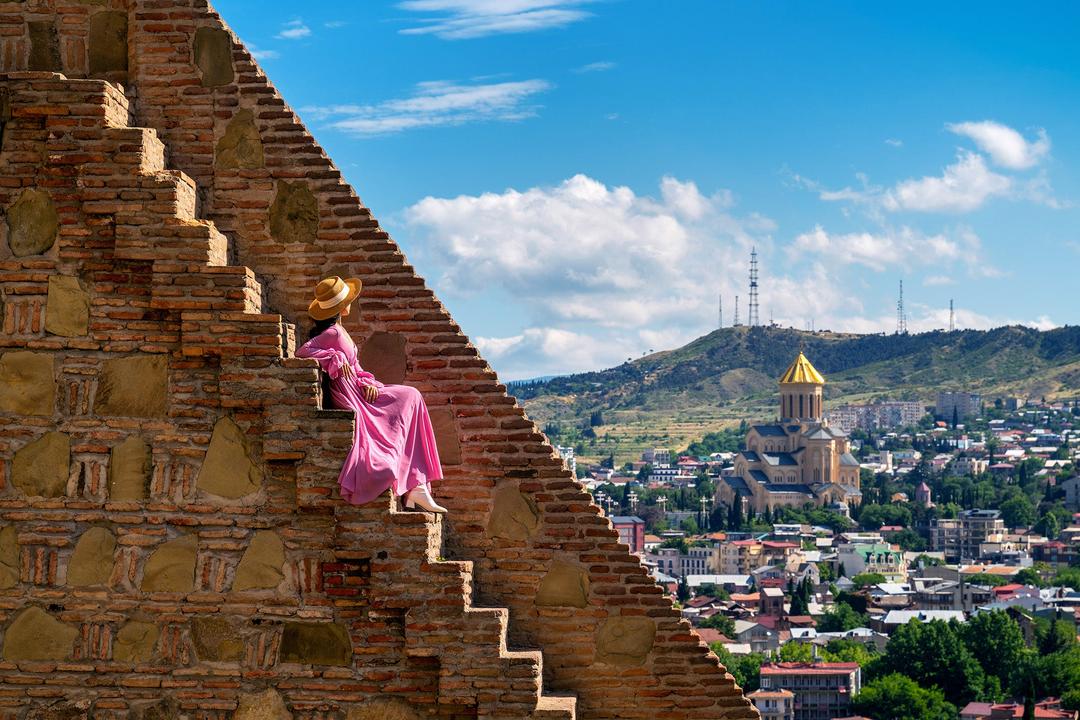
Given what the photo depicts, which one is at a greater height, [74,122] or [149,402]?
[74,122]

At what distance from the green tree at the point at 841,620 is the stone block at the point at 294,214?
103m

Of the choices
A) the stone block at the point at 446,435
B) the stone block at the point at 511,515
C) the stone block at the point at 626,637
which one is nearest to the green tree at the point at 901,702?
the stone block at the point at 626,637

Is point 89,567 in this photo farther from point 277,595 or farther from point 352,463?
point 352,463

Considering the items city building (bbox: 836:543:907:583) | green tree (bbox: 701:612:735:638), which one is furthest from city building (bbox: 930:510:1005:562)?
green tree (bbox: 701:612:735:638)

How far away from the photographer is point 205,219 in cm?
684

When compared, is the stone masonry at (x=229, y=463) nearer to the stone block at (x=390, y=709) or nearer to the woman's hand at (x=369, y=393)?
the stone block at (x=390, y=709)

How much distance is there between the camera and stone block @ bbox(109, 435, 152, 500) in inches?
257

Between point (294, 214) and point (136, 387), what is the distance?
3.38ft

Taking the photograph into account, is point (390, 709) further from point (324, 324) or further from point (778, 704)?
point (778, 704)

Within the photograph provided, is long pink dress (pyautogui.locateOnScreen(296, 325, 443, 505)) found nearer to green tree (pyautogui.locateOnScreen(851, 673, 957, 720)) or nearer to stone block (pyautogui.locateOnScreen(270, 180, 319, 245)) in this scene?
stone block (pyautogui.locateOnScreen(270, 180, 319, 245))

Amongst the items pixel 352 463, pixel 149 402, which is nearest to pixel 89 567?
pixel 149 402

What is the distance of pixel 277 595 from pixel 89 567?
82 cm

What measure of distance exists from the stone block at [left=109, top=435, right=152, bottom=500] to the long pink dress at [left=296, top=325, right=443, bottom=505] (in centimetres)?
78

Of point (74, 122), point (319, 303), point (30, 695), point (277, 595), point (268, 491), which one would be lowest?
point (30, 695)
